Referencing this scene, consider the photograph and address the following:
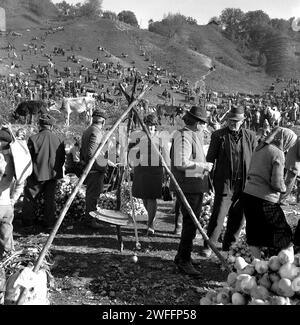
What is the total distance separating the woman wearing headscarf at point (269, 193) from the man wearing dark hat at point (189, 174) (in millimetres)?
584

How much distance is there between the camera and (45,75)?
4884 cm

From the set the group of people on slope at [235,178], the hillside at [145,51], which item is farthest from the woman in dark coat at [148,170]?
the hillside at [145,51]

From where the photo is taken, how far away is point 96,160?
694 centimetres

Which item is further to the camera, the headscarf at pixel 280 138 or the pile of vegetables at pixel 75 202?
the pile of vegetables at pixel 75 202

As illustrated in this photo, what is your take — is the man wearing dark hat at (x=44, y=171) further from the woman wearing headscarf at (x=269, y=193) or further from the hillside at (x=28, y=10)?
the hillside at (x=28, y=10)

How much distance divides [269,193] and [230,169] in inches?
39.4

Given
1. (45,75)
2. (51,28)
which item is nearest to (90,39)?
(51,28)

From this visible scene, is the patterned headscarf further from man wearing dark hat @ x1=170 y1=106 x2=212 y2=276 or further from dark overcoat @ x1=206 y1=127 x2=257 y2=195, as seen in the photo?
dark overcoat @ x1=206 y1=127 x2=257 y2=195

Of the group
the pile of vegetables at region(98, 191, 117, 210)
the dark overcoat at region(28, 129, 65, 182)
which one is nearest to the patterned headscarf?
the dark overcoat at region(28, 129, 65, 182)

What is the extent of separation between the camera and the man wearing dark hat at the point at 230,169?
572 centimetres

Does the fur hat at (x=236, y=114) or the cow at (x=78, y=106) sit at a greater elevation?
the fur hat at (x=236, y=114)
